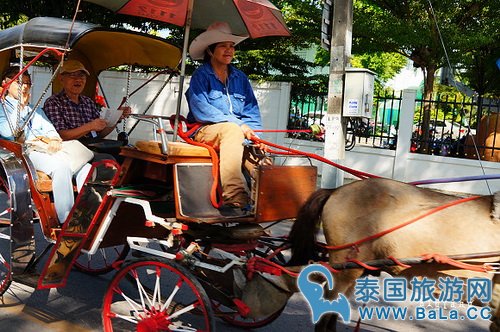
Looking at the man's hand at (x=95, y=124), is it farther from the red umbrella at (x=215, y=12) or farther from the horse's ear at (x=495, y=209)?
the horse's ear at (x=495, y=209)

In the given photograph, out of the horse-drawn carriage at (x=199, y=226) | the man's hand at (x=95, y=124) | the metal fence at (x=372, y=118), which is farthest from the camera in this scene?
the metal fence at (x=372, y=118)

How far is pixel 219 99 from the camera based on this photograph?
13.6ft

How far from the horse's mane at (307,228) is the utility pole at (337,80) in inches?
141

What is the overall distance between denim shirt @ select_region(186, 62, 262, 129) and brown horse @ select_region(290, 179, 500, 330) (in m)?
1.04

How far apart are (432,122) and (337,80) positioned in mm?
4939

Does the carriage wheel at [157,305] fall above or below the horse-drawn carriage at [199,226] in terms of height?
below

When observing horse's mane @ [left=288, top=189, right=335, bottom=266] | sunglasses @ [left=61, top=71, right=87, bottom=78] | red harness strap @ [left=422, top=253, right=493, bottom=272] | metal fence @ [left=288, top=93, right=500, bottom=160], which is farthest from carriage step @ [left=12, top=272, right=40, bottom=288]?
metal fence @ [left=288, top=93, right=500, bottom=160]

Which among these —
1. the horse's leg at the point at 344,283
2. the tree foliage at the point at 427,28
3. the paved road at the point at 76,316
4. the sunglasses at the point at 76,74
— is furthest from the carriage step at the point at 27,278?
the tree foliage at the point at 427,28

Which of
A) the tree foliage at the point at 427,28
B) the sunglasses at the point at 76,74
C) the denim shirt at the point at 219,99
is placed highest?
the tree foliage at the point at 427,28

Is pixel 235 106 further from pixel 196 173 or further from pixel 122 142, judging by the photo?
pixel 122 142

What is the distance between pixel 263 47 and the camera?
45.3ft

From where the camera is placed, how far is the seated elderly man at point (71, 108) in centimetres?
485

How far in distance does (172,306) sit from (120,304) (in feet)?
1.72

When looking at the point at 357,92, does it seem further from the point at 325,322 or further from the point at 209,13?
the point at 325,322
